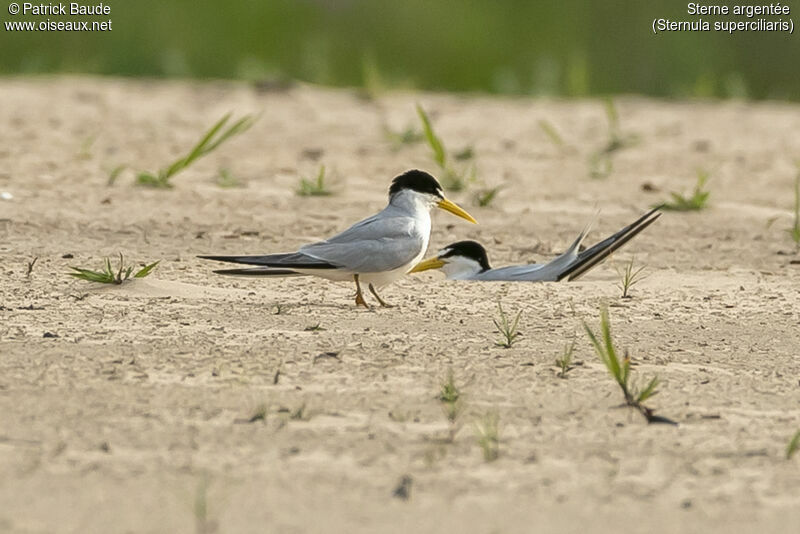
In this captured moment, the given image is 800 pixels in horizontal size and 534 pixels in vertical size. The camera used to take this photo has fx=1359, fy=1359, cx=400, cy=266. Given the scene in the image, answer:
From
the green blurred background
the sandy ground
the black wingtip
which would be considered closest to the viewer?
the sandy ground

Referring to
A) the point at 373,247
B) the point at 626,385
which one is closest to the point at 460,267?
the point at 373,247

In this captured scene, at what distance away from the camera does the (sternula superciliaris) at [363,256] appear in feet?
14.9

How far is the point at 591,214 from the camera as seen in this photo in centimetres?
628

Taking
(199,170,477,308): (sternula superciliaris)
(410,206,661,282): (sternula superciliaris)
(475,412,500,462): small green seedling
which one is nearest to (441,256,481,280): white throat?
(410,206,661,282): (sternula superciliaris)

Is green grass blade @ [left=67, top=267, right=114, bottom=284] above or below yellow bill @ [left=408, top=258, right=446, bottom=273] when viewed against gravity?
above

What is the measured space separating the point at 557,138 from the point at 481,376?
4109 mm

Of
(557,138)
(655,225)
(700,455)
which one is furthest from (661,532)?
(557,138)

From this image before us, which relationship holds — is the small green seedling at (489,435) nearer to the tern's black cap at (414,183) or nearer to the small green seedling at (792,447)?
the small green seedling at (792,447)

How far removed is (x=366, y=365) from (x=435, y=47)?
354 inches

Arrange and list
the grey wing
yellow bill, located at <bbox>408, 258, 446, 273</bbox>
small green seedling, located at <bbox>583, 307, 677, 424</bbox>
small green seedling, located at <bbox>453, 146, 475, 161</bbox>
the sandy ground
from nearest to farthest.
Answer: the sandy ground
small green seedling, located at <bbox>583, 307, 677, 424</bbox>
the grey wing
yellow bill, located at <bbox>408, 258, 446, 273</bbox>
small green seedling, located at <bbox>453, 146, 475, 161</bbox>

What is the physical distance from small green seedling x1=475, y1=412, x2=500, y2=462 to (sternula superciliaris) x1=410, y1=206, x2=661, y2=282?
1658mm

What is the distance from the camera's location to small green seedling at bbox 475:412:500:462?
10.2 feet

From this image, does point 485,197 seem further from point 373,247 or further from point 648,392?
point 648,392

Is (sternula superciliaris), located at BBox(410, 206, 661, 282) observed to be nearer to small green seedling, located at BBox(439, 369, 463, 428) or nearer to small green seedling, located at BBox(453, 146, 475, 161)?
small green seedling, located at BBox(439, 369, 463, 428)
